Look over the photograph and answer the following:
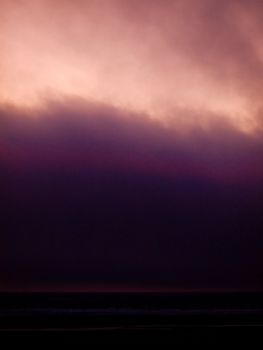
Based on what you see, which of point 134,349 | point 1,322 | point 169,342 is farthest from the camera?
point 1,322

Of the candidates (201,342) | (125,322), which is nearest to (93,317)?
(125,322)

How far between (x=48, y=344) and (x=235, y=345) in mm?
3697

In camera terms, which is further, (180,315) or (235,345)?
(180,315)

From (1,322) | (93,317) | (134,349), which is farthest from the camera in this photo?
(93,317)

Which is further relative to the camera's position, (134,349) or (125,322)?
(125,322)

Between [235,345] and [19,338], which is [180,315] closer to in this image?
[235,345]

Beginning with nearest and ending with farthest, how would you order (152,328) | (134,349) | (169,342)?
1. (134,349)
2. (169,342)
3. (152,328)

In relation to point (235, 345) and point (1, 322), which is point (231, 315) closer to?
point (235, 345)

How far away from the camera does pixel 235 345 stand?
28.7 ft

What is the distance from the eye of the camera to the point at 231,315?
13.9m

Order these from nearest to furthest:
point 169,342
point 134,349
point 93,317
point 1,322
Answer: point 134,349 < point 169,342 < point 1,322 < point 93,317

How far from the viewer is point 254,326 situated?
10945 mm

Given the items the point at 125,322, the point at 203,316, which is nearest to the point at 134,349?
the point at 125,322

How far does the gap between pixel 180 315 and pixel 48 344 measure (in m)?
6.52
